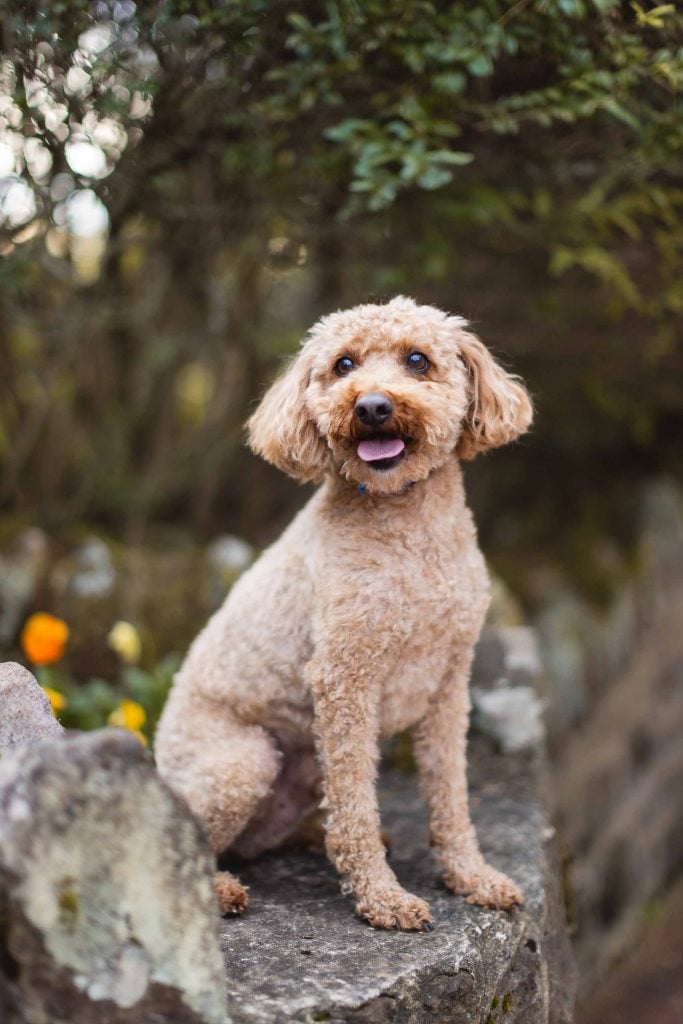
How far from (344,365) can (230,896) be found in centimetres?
137

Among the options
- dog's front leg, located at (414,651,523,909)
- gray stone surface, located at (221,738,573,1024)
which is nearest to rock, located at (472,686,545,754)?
gray stone surface, located at (221,738,573,1024)

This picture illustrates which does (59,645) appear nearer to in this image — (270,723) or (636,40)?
(270,723)

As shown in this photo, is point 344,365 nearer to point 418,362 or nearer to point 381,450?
point 418,362

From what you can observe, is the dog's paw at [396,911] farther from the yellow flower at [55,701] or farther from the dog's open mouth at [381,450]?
the yellow flower at [55,701]

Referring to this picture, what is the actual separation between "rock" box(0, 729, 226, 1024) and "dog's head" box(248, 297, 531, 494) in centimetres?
91

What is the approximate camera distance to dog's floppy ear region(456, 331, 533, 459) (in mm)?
2314

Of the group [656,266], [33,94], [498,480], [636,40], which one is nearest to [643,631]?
[498,480]

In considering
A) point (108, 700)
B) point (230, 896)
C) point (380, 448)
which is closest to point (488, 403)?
point (380, 448)

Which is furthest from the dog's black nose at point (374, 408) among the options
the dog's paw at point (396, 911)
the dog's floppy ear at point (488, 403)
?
the dog's paw at point (396, 911)

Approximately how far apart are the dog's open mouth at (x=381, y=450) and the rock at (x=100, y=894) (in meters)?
0.88

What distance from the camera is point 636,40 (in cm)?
250

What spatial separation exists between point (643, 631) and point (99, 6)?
4514 mm

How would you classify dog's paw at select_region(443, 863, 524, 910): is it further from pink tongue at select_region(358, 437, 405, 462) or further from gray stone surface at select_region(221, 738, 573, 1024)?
pink tongue at select_region(358, 437, 405, 462)

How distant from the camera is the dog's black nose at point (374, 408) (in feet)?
6.82
